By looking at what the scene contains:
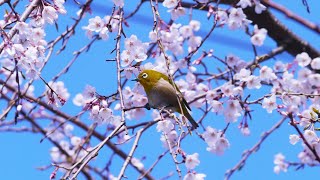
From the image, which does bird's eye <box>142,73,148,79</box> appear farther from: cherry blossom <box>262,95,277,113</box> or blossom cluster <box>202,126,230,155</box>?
cherry blossom <box>262,95,277,113</box>


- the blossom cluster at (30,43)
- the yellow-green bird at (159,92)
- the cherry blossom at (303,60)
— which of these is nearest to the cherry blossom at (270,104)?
the yellow-green bird at (159,92)

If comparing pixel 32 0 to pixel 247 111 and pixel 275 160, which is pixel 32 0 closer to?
pixel 247 111

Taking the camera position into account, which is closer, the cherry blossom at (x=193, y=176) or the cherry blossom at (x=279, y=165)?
the cherry blossom at (x=193, y=176)

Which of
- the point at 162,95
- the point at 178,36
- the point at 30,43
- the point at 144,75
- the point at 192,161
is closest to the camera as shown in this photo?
the point at 30,43

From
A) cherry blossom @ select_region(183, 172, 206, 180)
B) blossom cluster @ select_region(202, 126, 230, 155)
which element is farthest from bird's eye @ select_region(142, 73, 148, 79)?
cherry blossom @ select_region(183, 172, 206, 180)

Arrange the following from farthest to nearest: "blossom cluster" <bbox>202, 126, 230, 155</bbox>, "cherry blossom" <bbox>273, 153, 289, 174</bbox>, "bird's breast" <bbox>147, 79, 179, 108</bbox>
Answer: "cherry blossom" <bbox>273, 153, 289, 174</bbox> → "blossom cluster" <bbox>202, 126, 230, 155</bbox> → "bird's breast" <bbox>147, 79, 179, 108</bbox>

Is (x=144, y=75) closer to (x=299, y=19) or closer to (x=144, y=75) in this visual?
(x=144, y=75)

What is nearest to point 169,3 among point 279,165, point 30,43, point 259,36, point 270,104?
point 259,36

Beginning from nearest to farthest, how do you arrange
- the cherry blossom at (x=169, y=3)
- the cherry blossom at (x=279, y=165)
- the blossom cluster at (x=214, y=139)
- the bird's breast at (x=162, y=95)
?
the bird's breast at (x=162, y=95) < the blossom cluster at (x=214, y=139) < the cherry blossom at (x=169, y=3) < the cherry blossom at (x=279, y=165)

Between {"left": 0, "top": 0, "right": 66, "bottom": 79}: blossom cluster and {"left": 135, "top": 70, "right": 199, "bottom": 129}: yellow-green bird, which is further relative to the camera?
{"left": 135, "top": 70, "right": 199, "bottom": 129}: yellow-green bird

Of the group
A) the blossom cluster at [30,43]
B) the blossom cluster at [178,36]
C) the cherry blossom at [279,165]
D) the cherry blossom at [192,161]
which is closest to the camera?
the blossom cluster at [30,43]

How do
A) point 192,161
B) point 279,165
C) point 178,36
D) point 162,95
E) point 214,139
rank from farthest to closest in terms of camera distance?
point 279,165
point 178,36
point 214,139
point 162,95
point 192,161

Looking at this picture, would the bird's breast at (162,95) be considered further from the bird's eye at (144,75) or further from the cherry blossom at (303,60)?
the cherry blossom at (303,60)

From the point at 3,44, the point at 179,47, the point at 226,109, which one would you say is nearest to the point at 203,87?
the point at 179,47
